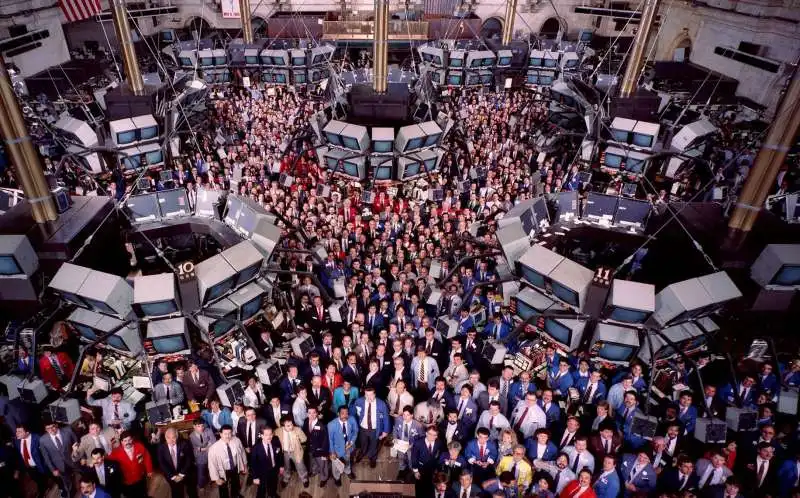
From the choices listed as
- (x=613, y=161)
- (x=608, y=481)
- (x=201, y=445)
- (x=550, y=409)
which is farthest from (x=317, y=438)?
(x=613, y=161)

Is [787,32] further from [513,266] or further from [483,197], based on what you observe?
[513,266]

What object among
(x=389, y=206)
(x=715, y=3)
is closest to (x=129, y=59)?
(x=389, y=206)

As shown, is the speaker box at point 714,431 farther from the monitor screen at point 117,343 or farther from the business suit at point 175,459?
the monitor screen at point 117,343

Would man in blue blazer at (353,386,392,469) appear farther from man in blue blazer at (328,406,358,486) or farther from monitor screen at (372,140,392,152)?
monitor screen at (372,140,392,152)

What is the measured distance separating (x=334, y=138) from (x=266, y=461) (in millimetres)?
7340

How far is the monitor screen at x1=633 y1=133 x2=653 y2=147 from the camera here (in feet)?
40.6

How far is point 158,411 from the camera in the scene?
20.9 feet

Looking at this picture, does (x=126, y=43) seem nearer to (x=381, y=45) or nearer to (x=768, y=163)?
(x=381, y=45)

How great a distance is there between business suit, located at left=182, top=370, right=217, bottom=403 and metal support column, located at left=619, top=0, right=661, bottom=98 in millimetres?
13562

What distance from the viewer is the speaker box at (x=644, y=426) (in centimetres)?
606

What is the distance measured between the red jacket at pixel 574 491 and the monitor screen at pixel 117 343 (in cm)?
629

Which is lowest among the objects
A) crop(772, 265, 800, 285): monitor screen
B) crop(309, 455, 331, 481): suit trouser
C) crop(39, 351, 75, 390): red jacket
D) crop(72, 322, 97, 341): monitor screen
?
crop(309, 455, 331, 481): suit trouser

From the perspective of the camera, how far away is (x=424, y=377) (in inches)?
285

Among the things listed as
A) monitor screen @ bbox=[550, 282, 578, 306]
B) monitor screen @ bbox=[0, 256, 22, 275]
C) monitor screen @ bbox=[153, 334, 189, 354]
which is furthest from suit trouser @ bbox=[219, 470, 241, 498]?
monitor screen @ bbox=[550, 282, 578, 306]
